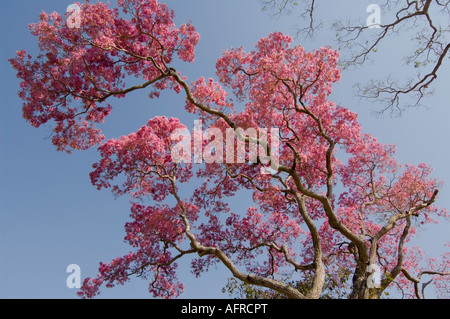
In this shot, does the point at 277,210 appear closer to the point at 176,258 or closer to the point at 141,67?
the point at 176,258

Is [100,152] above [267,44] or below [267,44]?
below

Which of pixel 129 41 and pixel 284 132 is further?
pixel 284 132

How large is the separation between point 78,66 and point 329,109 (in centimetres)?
784

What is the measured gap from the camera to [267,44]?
1027 centimetres

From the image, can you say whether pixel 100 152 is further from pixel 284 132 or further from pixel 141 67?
pixel 284 132

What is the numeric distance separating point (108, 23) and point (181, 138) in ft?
13.9
